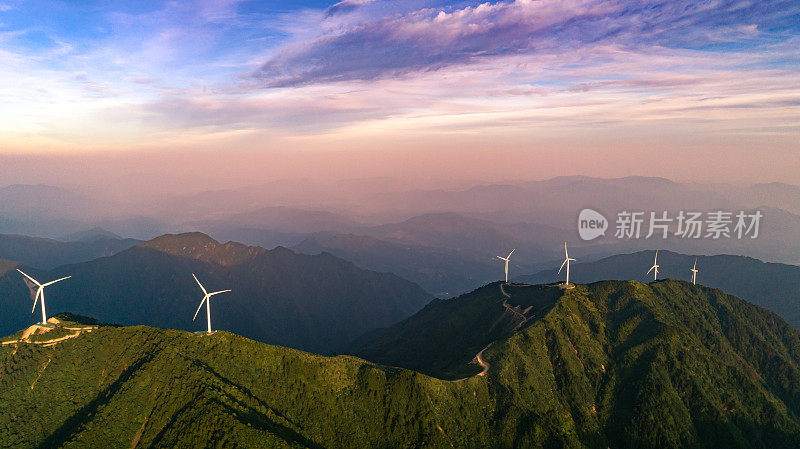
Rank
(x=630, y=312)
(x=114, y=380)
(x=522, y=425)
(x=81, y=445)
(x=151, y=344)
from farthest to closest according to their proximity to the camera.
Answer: (x=630, y=312) < (x=522, y=425) < (x=151, y=344) < (x=114, y=380) < (x=81, y=445)

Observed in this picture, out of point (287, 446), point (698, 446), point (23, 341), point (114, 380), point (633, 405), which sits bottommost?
point (698, 446)

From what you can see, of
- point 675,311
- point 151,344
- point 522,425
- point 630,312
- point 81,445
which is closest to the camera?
point 81,445

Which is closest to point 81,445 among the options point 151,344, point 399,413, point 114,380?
point 114,380

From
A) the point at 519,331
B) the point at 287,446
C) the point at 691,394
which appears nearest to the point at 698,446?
the point at 691,394

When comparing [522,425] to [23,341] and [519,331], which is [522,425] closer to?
[519,331]

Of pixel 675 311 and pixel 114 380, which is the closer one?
pixel 114 380

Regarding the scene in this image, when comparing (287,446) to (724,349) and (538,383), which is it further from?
(724,349)

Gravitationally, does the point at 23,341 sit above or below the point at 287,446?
above
